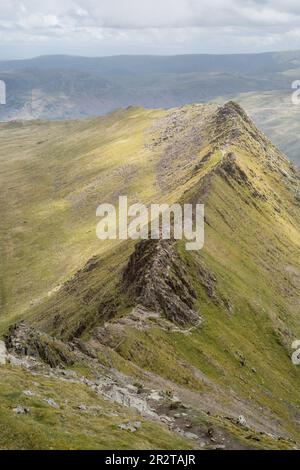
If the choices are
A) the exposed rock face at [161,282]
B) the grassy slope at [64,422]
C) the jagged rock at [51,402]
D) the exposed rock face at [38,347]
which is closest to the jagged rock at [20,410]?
the grassy slope at [64,422]

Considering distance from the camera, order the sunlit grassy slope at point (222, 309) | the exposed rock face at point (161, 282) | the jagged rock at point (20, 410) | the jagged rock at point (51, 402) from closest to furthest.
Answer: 1. the jagged rock at point (20, 410)
2. the jagged rock at point (51, 402)
3. the sunlit grassy slope at point (222, 309)
4. the exposed rock face at point (161, 282)

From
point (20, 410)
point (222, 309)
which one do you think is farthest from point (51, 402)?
point (222, 309)

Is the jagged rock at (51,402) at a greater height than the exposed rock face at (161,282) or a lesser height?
greater

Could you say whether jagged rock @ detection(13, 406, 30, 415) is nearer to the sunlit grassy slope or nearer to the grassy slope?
the grassy slope

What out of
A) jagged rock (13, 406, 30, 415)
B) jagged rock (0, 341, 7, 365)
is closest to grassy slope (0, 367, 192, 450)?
jagged rock (13, 406, 30, 415)

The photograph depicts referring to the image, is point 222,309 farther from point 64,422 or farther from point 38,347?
point 64,422

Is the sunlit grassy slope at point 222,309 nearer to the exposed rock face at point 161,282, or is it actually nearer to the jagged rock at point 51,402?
the exposed rock face at point 161,282

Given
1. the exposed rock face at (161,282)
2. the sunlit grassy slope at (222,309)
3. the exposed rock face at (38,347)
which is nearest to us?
the exposed rock face at (38,347)

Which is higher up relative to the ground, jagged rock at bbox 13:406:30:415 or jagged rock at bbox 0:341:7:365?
jagged rock at bbox 13:406:30:415
